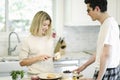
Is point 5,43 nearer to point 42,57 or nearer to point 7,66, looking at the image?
point 7,66

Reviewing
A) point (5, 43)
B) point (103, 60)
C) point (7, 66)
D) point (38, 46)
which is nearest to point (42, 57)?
point (38, 46)

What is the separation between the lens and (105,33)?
7.43ft

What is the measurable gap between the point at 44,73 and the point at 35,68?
0.59 feet

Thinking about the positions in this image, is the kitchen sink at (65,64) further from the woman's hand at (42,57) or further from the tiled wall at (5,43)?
the woman's hand at (42,57)

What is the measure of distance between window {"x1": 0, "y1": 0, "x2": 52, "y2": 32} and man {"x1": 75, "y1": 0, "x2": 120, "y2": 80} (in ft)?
6.52

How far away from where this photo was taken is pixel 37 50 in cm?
266

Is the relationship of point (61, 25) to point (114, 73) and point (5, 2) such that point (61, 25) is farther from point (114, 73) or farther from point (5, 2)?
point (114, 73)

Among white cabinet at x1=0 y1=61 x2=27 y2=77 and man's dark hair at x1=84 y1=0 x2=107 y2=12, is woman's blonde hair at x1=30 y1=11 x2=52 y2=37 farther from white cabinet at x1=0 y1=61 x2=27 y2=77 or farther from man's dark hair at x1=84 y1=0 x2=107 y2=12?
white cabinet at x1=0 y1=61 x2=27 y2=77

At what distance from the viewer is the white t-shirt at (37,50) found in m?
2.62

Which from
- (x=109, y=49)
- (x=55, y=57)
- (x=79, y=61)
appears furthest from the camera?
(x=79, y=61)

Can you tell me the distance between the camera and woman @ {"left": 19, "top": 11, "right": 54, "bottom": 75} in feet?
8.58

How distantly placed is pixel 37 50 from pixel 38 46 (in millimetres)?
44

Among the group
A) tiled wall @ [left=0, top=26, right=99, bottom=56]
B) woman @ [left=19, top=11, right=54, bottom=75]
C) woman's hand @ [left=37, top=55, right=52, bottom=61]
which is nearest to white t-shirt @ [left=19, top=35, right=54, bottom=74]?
woman @ [left=19, top=11, right=54, bottom=75]

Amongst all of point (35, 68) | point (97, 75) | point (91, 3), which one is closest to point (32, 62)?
point (35, 68)
